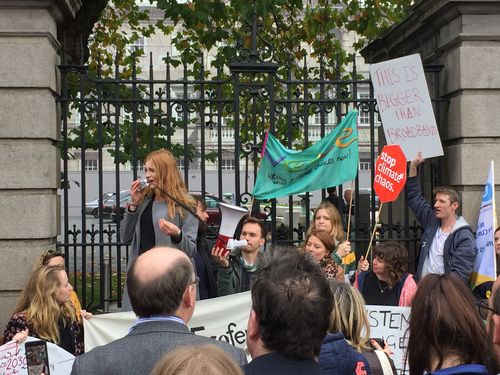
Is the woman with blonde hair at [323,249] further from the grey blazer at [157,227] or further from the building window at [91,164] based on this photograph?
the building window at [91,164]

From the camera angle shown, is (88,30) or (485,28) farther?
(88,30)

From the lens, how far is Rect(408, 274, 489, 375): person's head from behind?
11.0 feet

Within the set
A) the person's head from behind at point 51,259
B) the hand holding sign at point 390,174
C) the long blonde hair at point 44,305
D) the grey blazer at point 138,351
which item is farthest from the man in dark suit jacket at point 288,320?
the hand holding sign at point 390,174

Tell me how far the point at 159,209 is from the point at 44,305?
1.64 meters

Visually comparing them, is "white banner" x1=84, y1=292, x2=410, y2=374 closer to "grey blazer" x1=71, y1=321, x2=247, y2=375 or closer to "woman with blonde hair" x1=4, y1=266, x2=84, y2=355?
"woman with blonde hair" x1=4, y1=266, x2=84, y2=355

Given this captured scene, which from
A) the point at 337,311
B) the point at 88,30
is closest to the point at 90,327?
the point at 337,311

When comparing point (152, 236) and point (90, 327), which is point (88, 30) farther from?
point (90, 327)

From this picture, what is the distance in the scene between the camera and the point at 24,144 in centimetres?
776

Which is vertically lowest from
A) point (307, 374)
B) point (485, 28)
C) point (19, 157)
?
point (307, 374)

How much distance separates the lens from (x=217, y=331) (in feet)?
21.7

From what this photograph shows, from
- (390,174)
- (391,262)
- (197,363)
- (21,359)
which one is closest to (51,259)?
(21,359)

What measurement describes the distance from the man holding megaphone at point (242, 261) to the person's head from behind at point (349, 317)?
284cm

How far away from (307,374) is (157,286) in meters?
0.68

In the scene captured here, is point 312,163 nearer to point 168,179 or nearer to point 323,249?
point 323,249
